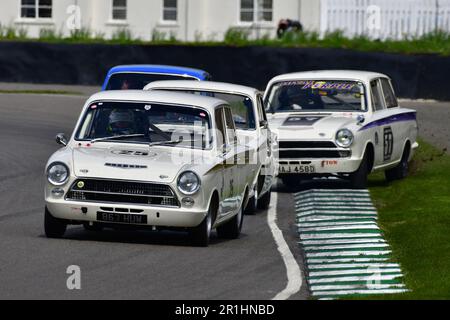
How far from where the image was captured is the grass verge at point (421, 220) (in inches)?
428

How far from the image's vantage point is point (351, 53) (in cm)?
3384

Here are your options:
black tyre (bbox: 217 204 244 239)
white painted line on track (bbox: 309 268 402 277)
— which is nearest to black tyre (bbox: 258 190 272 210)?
black tyre (bbox: 217 204 244 239)

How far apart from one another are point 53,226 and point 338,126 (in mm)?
6648

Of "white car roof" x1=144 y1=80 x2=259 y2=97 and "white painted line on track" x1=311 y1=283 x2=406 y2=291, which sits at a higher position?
"white car roof" x1=144 y1=80 x2=259 y2=97

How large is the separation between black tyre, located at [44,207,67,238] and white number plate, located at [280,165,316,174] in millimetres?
6143

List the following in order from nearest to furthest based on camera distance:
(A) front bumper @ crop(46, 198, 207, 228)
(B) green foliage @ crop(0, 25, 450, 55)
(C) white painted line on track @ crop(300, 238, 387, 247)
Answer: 1. (A) front bumper @ crop(46, 198, 207, 228)
2. (C) white painted line on track @ crop(300, 238, 387, 247)
3. (B) green foliage @ crop(0, 25, 450, 55)

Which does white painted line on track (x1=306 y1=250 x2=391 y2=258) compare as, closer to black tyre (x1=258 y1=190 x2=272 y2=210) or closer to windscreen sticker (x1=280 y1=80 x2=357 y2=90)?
black tyre (x1=258 y1=190 x2=272 y2=210)

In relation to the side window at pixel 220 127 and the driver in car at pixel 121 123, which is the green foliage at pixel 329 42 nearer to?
the side window at pixel 220 127

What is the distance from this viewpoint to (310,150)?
18234 mm

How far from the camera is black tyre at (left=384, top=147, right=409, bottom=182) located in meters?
20.4

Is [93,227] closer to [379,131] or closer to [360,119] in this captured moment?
[360,119]

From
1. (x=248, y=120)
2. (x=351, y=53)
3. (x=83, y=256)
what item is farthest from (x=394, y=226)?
(x=351, y=53)

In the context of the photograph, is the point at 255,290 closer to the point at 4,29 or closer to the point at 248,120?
the point at 248,120

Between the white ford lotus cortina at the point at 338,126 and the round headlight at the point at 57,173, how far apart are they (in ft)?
20.4
